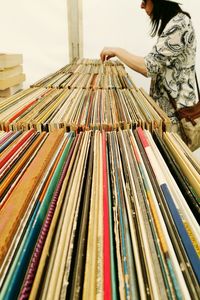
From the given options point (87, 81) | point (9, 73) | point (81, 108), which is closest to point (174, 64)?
point (87, 81)

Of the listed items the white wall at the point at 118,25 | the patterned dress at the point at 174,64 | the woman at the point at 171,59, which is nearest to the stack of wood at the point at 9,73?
the woman at the point at 171,59

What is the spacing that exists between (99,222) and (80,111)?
523 mm

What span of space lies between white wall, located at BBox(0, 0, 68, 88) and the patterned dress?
130 centimetres

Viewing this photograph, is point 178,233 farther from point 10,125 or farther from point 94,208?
point 10,125

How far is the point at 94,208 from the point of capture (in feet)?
1.35

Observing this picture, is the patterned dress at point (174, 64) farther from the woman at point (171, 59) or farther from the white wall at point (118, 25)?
the white wall at point (118, 25)

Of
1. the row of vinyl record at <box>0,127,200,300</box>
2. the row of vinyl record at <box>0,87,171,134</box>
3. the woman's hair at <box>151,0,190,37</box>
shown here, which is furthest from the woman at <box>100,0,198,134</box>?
the row of vinyl record at <box>0,127,200,300</box>

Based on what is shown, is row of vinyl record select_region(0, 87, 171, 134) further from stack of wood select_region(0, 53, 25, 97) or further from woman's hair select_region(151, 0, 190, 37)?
stack of wood select_region(0, 53, 25, 97)

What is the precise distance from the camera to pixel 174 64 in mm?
1293

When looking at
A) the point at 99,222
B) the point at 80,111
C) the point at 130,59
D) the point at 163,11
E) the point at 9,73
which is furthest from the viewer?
the point at 9,73

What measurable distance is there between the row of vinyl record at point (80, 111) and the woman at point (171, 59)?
0.77ft

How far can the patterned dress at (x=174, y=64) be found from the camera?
3.82ft

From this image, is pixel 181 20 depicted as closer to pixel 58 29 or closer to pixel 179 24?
pixel 179 24

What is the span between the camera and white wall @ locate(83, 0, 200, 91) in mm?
2486
